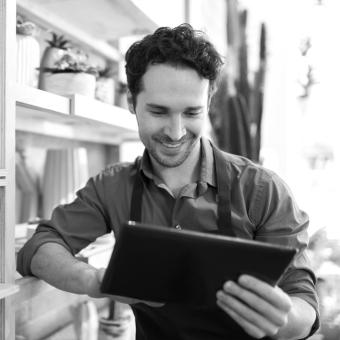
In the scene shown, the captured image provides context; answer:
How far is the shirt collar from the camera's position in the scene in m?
1.11

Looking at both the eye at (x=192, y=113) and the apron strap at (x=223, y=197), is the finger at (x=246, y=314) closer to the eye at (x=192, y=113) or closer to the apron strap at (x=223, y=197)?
the apron strap at (x=223, y=197)

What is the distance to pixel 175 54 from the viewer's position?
→ 1.01m

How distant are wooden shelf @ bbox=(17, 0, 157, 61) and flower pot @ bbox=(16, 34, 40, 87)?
309 millimetres

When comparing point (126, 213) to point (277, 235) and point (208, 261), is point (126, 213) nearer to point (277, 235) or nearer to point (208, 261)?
point (277, 235)

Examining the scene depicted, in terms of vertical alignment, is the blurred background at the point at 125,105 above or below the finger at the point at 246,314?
above

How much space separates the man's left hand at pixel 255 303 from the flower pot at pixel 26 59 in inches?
31.3

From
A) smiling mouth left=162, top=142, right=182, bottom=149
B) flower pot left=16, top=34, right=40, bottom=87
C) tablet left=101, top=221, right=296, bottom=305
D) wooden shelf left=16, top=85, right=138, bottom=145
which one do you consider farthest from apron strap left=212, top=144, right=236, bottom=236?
flower pot left=16, top=34, right=40, bottom=87

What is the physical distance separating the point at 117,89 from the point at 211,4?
1.63 m

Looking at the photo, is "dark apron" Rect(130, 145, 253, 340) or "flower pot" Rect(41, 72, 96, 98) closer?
"dark apron" Rect(130, 145, 253, 340)

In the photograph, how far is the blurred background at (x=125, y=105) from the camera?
133cm

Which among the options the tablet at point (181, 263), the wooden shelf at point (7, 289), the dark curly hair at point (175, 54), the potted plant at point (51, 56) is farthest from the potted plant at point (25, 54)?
the tablet at point (181, 263)

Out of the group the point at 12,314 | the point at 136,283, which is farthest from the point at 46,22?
the point at 136,283

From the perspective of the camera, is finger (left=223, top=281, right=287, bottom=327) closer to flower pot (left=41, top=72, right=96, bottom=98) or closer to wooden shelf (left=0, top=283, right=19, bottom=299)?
wooden shelf (left=0, top=283, right=19, bottom=299)

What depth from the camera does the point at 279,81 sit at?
9.26 feet
